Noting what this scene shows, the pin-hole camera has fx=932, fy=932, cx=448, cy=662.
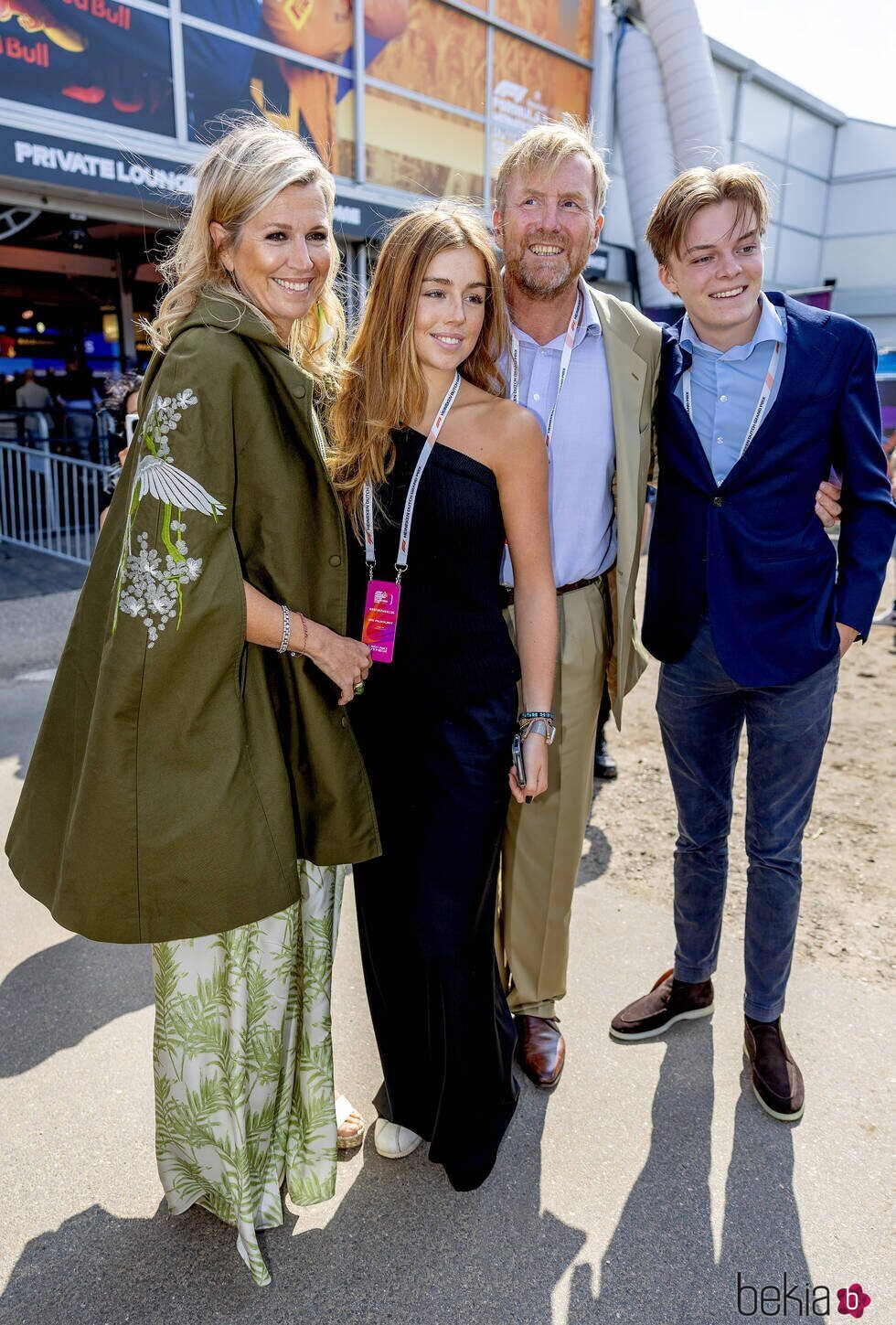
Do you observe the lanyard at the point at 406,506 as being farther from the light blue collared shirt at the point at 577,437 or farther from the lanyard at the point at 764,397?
the lanyard at the point at 764,397

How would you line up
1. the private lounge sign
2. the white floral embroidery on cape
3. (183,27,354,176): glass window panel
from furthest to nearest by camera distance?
1. (183,27,354,176): glass window panel
2. the private lounge sign
3. the white floral embroidery on cape

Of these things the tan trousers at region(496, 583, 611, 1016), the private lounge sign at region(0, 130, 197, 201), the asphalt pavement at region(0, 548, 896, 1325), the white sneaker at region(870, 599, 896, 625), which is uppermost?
the private lounge sign at region(0, 130, 197, 201)

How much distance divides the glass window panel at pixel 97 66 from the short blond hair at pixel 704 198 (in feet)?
24.9

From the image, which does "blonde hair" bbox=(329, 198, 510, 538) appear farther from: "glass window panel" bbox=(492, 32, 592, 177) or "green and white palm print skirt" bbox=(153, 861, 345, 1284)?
"glass window panel" bbox=(492, 32, 592, 177)

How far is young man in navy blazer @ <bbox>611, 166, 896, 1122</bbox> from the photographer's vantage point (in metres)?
2.39

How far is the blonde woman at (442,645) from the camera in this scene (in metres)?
2.09

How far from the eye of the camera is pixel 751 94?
1991 cm

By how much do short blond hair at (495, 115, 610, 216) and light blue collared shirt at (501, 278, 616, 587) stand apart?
294 millimetres

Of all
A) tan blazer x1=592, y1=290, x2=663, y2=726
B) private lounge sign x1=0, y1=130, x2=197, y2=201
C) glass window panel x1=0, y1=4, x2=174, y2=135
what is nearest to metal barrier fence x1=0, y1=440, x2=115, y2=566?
private lounge sign x1=0, y1=130, x2=197, y2=201

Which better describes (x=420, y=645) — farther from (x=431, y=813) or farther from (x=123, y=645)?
(x=123, y=645)

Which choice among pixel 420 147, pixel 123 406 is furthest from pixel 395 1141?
pixel 420 147

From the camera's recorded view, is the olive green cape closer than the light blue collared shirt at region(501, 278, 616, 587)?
Yes

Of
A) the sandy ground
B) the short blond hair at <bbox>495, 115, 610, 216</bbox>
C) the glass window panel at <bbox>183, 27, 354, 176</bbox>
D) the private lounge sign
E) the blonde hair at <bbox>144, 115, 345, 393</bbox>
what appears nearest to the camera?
the blonde hair at <bbox>144, 115, 345, 393</bbox>

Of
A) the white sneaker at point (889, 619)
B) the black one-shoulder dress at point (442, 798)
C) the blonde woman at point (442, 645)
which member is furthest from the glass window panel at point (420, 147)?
the black one-shoulder dress at point (442, 798)
